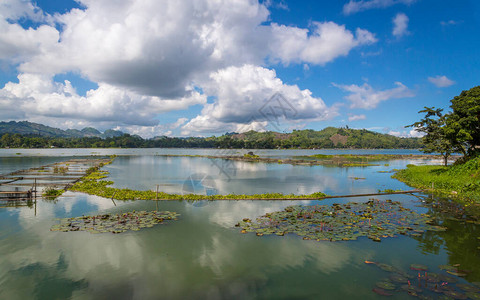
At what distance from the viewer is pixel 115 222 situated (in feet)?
45.4

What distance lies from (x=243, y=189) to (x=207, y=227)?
11.8 metres

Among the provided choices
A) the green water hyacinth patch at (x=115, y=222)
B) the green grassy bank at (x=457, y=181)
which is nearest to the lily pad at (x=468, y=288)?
the green water hyacinth patch at (x=115, y=222)

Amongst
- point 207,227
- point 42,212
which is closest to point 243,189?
point 207,227

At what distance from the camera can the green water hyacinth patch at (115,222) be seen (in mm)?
13016

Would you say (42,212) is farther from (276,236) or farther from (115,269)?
(276,236)

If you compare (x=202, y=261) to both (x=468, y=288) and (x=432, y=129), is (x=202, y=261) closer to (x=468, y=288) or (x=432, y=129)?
(x=468, y=288)

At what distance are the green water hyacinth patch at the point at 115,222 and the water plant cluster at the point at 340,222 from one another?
201 inches

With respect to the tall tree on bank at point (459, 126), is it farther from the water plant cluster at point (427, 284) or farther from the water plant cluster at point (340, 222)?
the water plant cluster at point (427, 284)

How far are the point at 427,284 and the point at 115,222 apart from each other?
14.4 metres

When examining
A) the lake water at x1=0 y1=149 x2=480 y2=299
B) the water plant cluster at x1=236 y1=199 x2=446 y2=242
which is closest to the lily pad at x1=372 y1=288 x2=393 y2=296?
the lake water at x1=0 y1=149 x2=480 y2=299

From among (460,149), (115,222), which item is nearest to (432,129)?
(460,149)

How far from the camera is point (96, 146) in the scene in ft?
613

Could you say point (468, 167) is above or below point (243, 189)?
above

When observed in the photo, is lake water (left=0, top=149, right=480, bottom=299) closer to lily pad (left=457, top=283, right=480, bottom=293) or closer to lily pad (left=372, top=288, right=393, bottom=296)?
lily pad (left=372, top=288, right=393, bottom=296)
